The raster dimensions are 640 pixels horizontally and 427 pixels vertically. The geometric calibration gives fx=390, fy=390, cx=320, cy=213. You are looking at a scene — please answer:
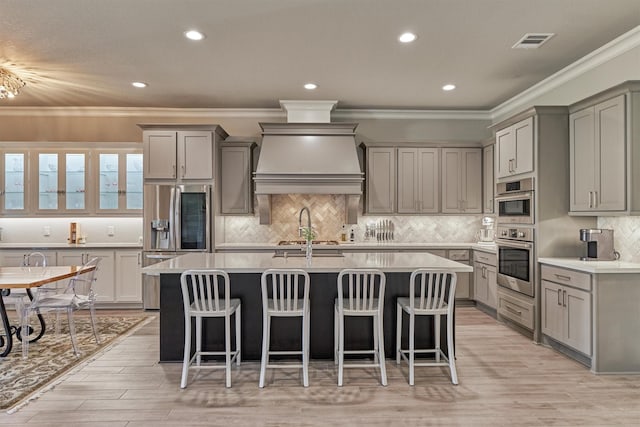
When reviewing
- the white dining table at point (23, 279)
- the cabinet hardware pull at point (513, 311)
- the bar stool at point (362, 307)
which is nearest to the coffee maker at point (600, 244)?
the cabinet hardware pull at point (513, 311)

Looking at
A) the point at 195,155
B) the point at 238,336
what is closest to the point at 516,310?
the point at 238,336

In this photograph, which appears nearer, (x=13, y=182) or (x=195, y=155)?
(x=195, y=155)

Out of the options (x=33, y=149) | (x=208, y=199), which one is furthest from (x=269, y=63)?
(x=33, y=149)

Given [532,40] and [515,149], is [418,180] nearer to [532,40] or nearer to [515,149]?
[515,149]

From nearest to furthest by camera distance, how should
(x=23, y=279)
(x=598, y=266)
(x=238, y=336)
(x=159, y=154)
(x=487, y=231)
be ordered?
(x=598, y=266), (x=238, y=336), (x=23, y=279), (x=159, y=154), (x=487, y=231)

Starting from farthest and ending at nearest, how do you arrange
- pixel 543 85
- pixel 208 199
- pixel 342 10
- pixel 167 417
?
1. pixel 208 199
2. pixel 543 85
3. pixel 342 10
4. pixel 167 417

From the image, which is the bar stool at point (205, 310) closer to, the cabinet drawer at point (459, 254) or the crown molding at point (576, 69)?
the cabinet drawer at point (459, 254)

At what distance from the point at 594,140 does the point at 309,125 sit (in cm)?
352

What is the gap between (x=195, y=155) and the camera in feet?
18.7

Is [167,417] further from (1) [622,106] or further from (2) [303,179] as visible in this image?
(1) [622,106]

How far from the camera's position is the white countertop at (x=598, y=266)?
3.35 meters

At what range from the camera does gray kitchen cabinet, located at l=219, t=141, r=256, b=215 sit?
6.04m

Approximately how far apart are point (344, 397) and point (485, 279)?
11.1 feet

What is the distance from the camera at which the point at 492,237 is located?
6293 mm
